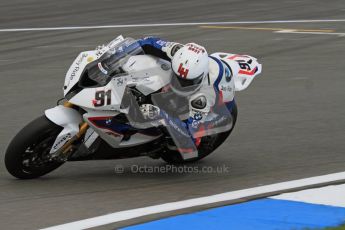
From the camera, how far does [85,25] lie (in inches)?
829

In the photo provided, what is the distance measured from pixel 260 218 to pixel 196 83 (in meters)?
1.77

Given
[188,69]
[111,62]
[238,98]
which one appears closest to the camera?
[188,69]

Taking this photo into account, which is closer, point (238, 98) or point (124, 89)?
point (124, 89)

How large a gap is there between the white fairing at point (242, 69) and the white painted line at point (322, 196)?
4.83ft

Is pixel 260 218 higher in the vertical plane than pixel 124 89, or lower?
lower

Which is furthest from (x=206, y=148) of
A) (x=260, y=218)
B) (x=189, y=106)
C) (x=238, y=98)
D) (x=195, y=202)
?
(x=238, y=98)

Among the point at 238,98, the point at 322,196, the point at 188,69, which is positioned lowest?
the point at 238,98

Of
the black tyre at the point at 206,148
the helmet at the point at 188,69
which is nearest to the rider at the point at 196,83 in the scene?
the helmet at the point at 188,69

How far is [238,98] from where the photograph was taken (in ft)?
42.5

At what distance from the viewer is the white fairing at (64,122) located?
28.0 feet

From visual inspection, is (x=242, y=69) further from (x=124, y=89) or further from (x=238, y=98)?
(x=238, y=98)

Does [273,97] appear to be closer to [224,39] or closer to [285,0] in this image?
[224,39]

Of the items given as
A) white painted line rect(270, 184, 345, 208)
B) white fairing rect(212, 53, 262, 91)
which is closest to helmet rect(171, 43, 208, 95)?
white fairing rect(212, 53, 262, 91)

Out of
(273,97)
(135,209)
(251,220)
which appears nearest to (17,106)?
(273,97)
